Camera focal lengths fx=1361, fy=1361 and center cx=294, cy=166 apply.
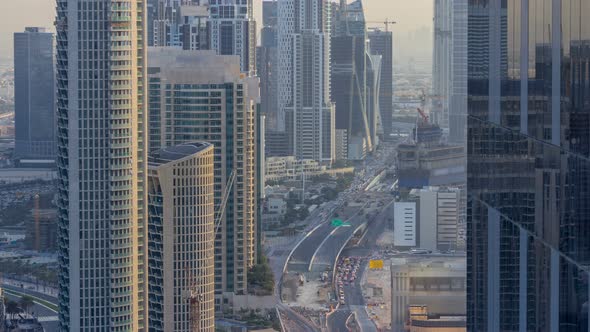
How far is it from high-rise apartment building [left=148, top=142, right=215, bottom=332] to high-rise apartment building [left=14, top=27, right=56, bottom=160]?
597cm

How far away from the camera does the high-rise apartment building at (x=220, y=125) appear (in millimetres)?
9977

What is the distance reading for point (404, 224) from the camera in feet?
38.6

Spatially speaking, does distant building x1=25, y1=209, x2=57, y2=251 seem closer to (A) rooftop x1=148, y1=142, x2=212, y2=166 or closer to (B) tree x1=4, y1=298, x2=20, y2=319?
(B) tree x1=4, y1=298, x2=20, y2=319

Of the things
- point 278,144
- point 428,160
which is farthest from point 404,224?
point 278,144

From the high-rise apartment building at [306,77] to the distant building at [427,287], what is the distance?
8427 mm

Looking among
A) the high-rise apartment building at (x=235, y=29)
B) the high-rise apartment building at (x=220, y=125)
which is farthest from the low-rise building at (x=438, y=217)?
the high-rise apartment building at (x=235, y=29)

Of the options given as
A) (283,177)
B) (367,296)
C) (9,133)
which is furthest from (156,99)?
(9,133)

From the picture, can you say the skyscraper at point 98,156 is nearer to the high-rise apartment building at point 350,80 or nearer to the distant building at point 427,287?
the distant building at point 427,287

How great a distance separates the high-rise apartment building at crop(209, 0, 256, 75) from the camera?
1612 centimetres

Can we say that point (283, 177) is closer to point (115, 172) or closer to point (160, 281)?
point (160, 281)

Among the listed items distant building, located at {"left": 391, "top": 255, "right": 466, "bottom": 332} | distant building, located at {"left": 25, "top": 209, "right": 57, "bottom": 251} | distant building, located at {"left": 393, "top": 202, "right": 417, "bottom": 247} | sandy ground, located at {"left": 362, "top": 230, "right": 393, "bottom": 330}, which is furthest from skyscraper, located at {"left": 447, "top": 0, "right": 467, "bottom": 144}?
distant building, located at {"left": 25, "top": 209, "right": 57, "bottom": 251}

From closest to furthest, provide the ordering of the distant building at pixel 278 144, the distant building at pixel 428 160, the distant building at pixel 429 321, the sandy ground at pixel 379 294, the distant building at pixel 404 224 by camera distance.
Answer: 1. the distant building at pixel 429 321
2. the sandy ground at pixel 379 294
3. the distant building at pixel 428 160
4. the distant building at pixel 404 224
5. the distant building at pixel 278 144

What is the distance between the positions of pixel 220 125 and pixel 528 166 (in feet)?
28.2

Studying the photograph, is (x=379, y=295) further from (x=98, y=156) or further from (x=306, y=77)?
(x=306, y=77)
